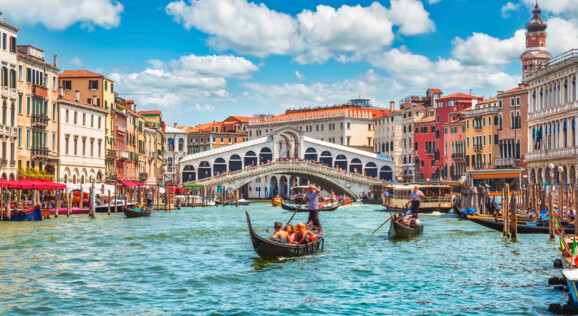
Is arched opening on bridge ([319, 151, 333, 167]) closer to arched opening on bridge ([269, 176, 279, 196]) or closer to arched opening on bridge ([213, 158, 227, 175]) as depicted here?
arched opening on bridge ([213, 158, 227, 175])

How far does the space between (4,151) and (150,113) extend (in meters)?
32.1

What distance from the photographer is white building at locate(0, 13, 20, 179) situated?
30.3m

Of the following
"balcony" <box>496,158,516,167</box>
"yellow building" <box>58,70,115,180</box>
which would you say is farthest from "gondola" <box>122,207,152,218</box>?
"balcony" <box>496,158,516,167</box>

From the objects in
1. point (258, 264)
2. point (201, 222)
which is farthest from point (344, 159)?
point (258, 264)

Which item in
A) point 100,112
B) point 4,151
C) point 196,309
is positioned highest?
point 100,112

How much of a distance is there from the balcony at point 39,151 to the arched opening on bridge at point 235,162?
2789 cm

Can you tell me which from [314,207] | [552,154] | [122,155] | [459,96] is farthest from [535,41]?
[314,207]

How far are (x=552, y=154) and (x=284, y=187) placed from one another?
35.7 m

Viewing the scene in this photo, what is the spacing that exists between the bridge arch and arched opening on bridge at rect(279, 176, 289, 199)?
9.20 m

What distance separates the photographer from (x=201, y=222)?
3042 cm

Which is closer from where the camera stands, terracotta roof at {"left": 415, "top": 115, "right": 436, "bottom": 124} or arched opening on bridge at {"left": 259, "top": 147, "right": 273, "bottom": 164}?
terracotta roof at {"left": 415, "top": 115, "right": 436, "bottom": 124}

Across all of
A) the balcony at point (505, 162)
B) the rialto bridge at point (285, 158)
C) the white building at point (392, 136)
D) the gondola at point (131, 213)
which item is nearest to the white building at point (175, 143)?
the rialto bridge at point (285, 158)

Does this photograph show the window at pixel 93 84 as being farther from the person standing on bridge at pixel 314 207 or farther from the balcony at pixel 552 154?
the person standing on bridge at pixel 314 207

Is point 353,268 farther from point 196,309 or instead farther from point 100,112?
point 100,112
